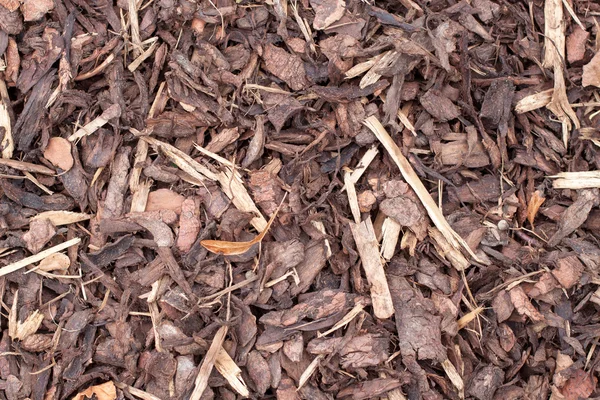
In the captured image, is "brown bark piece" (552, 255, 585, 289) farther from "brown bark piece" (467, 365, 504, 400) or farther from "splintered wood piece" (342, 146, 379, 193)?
"splintered wood piece" (342, 146, 379, 193)

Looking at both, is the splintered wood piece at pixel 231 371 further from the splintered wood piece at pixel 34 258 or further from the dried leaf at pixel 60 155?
the dried leaf at pixel 60 155

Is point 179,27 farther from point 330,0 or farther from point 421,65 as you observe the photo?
point 421,65

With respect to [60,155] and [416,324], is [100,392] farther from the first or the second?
[416,324]

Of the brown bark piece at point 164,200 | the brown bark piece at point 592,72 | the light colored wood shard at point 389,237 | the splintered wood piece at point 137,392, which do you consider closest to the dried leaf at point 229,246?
the brown bark piece at point 164,200

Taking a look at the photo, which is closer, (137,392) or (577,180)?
(137,392)

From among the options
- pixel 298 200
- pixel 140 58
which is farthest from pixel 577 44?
pixel 140 58

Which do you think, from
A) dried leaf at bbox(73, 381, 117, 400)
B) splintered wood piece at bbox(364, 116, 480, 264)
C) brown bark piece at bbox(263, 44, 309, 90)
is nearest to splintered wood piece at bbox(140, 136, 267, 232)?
brown bark piece at bbox(263, 44, 309, 90)
